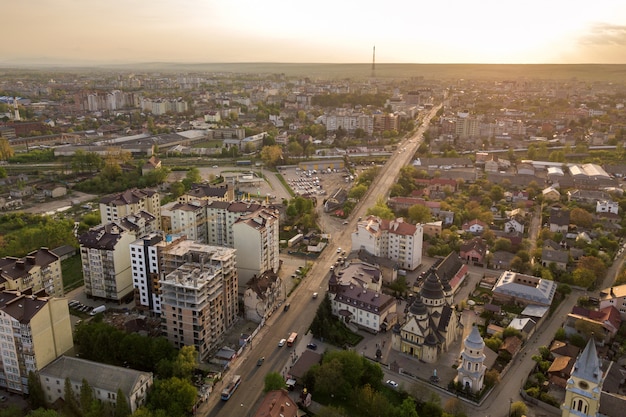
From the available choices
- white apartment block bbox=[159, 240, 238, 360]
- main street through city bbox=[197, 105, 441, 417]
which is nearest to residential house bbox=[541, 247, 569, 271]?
main street through city bbox=[197, 105, 441, 417]

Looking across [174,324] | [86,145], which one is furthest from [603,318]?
[86,145]

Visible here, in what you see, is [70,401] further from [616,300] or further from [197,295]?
[616,300]

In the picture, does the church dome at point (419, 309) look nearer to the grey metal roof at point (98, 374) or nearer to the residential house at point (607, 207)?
the grey metal roof at point (98, 374)

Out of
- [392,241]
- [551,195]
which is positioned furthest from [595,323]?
[551,195]

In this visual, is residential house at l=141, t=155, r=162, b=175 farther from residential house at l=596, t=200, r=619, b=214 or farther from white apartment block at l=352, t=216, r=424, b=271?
residential house at l=596, t=200, r=619, b=214

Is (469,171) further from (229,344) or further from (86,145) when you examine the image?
(86,145)

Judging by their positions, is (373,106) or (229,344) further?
(373,106)
